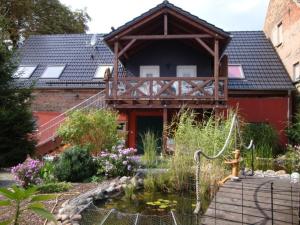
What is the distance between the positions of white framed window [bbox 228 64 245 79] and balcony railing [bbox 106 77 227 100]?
3944 mm

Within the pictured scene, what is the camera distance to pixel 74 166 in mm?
8898

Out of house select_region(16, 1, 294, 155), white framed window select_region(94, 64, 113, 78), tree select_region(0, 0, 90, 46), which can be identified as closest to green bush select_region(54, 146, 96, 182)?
house select_region(16, 1, 294, 155)

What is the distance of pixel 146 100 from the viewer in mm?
15250

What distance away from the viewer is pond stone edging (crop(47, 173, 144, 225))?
5.42 m

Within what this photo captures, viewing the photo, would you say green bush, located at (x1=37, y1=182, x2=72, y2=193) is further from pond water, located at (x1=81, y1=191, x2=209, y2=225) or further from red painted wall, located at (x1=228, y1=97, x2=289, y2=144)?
red painted wall, located at (x1=228, y1=97, x2=289, y2=144)

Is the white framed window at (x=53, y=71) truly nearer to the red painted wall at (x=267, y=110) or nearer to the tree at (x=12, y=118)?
the tree at (x=12, y=118)

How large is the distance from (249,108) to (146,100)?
5.89 m

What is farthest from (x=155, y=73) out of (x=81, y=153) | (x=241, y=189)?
(x=241, y=189)

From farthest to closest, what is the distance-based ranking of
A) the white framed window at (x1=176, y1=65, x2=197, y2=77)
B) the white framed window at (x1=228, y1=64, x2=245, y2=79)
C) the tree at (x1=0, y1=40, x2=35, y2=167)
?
the white framed window at (x1=228, y1=64, x2=245, y2=79)
the white framed window at (x1=176, y1=65, x2=197, y2=77)
the tree at (x1=0, y1=40, x2=35, y2=167)

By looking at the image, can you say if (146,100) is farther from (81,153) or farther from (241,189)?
(241,189)

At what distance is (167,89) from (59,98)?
7165 mm

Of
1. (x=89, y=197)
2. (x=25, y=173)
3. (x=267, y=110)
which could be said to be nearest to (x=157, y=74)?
(x=267, y=110)

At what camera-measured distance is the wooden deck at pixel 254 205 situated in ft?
15.0

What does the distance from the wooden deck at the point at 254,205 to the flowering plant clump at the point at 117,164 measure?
4173 millimetres
